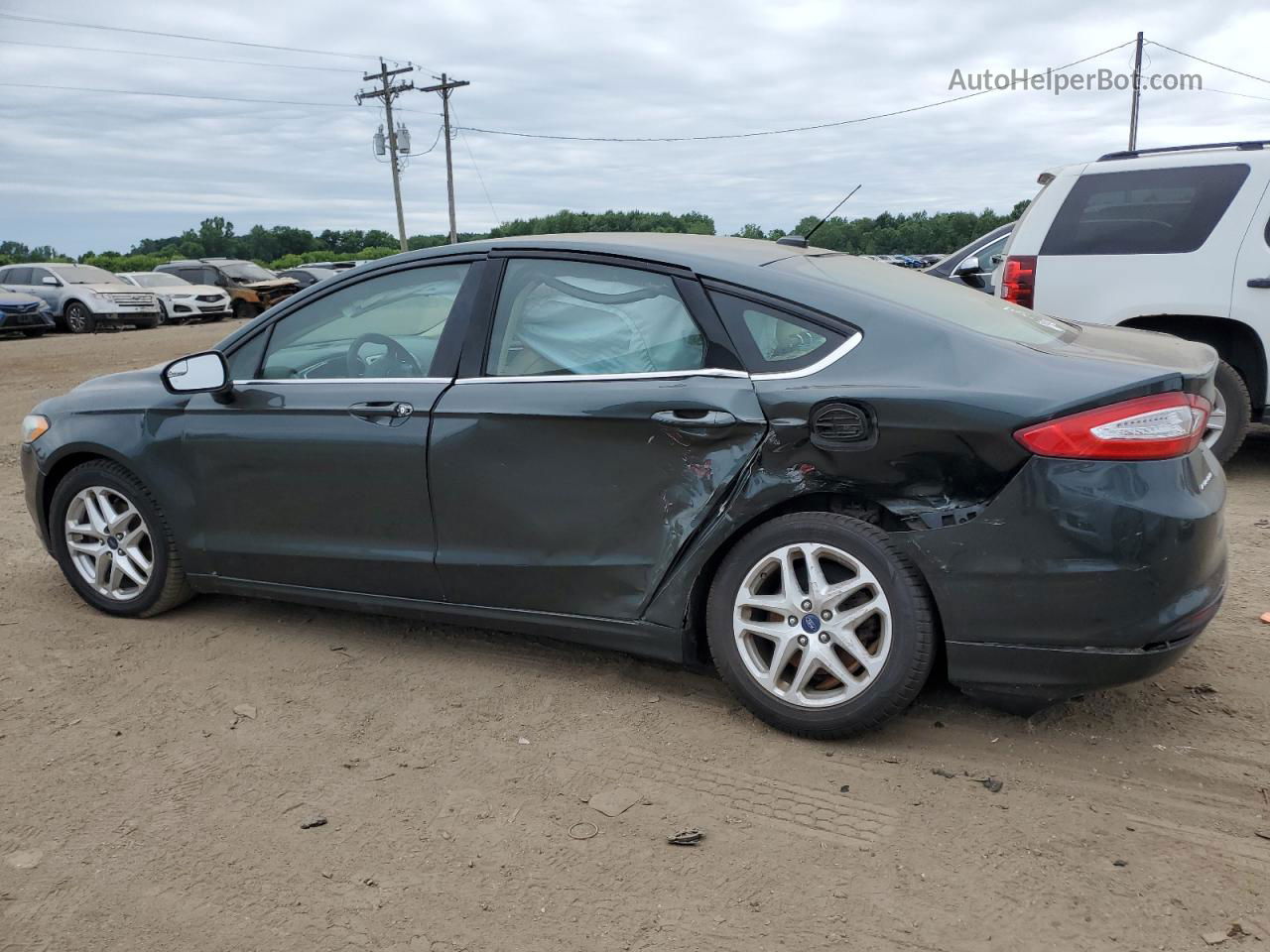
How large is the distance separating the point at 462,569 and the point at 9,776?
150cm

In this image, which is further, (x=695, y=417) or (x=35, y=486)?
(x=35, y=486)

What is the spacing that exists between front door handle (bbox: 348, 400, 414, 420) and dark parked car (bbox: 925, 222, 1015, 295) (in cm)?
674

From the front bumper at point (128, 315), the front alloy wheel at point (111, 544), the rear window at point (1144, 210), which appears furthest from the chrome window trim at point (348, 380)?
the front bumper at point (128, 315)

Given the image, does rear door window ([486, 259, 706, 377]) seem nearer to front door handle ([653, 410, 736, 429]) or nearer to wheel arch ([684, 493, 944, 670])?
front door handle ([653, 410, 736, 429])

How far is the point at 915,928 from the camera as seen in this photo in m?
2.46

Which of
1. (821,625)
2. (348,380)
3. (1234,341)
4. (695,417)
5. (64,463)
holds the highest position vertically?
(348,380)

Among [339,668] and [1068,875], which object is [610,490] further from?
[1068,875]

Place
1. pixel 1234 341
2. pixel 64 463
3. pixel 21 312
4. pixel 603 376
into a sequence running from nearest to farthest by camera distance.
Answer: pixel 603 376 → pixel 64 463 → pixel 1234 341 → pixel 21 312

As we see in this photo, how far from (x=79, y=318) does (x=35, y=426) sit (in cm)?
2171

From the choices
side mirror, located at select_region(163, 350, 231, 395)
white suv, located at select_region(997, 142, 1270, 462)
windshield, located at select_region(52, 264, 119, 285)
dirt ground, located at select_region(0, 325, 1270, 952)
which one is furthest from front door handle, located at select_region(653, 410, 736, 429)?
Result: windshield, located at select_region(52, 264, 119, 285)

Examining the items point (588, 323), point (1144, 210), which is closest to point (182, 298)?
point (1144, 210)

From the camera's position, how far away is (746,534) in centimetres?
334

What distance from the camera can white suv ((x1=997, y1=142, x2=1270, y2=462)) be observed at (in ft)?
21.3

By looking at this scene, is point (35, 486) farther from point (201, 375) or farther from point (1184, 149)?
point (1184, 149)
